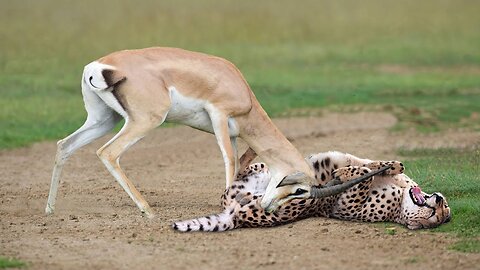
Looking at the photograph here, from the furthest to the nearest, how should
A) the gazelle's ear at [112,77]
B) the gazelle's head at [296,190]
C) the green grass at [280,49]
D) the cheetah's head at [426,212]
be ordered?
the green grass at [280,49] < the gazelle's ear at [112,77] < the gazelle's head at [296,190] < the cheetah's head at [426,212]

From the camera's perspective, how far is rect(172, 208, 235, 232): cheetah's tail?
27.0 ft

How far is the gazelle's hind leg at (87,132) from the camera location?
9117 millimetres

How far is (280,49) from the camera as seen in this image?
2403 centimetres

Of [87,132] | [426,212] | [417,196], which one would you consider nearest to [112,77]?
[87,132]

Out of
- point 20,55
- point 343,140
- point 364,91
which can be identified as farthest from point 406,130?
point 20,55

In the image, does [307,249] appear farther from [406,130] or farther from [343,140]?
[406,130]

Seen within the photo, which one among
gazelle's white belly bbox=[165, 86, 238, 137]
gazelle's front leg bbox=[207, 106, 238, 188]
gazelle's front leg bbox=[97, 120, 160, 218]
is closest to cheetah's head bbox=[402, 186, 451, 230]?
gazelle's front leg bbox=[207, 106, 238, 188]

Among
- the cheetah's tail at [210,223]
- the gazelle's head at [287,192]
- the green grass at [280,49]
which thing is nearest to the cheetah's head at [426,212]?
the gazelle's head at [287,192]

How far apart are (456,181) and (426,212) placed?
1.48 m

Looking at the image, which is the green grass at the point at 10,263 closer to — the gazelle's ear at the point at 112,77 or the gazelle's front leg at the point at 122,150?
the gazelle's front leg at the point at 122,150

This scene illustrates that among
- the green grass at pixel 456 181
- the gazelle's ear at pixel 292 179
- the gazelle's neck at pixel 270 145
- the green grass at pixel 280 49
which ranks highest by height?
the gazelle's neck at pixel 270 145

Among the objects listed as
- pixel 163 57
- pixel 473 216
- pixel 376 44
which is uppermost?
pixel 163 57

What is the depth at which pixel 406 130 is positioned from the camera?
14.4 meters

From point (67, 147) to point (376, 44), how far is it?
54.4 feet
